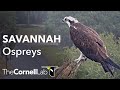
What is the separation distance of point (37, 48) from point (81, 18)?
115 centimetres

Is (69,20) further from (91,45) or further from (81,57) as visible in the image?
(81,57)

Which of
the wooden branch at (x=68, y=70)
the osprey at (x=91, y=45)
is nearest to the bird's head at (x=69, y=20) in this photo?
the osprey at (x=91, y=45)

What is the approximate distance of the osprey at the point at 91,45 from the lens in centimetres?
714

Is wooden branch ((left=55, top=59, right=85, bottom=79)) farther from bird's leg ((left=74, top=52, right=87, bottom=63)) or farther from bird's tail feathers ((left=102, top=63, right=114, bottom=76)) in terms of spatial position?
bird's tail feathers ((left=102, top=63, right=114, bottom=76))

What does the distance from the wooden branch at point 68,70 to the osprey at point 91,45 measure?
25 cm

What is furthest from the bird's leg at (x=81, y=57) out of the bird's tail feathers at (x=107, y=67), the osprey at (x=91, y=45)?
the bird's tail feathers at (x=107, y=67)

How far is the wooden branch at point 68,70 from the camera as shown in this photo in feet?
23.2

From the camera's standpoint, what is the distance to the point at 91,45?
716 cm

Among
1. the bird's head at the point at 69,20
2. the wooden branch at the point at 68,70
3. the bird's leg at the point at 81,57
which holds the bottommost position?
the wooden branch at the point at 68,70

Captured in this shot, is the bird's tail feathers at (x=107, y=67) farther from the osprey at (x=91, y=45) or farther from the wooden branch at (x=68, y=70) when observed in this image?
the wooden branch at (x=68, y=70)

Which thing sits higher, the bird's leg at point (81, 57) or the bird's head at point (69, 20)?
the bird's head at point (69, 20)

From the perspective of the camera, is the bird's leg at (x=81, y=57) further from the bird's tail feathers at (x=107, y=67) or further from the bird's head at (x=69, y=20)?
the bird's head at (x=69, y=20)

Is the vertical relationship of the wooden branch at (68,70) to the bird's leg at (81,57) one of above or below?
below

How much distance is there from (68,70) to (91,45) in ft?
2.43
